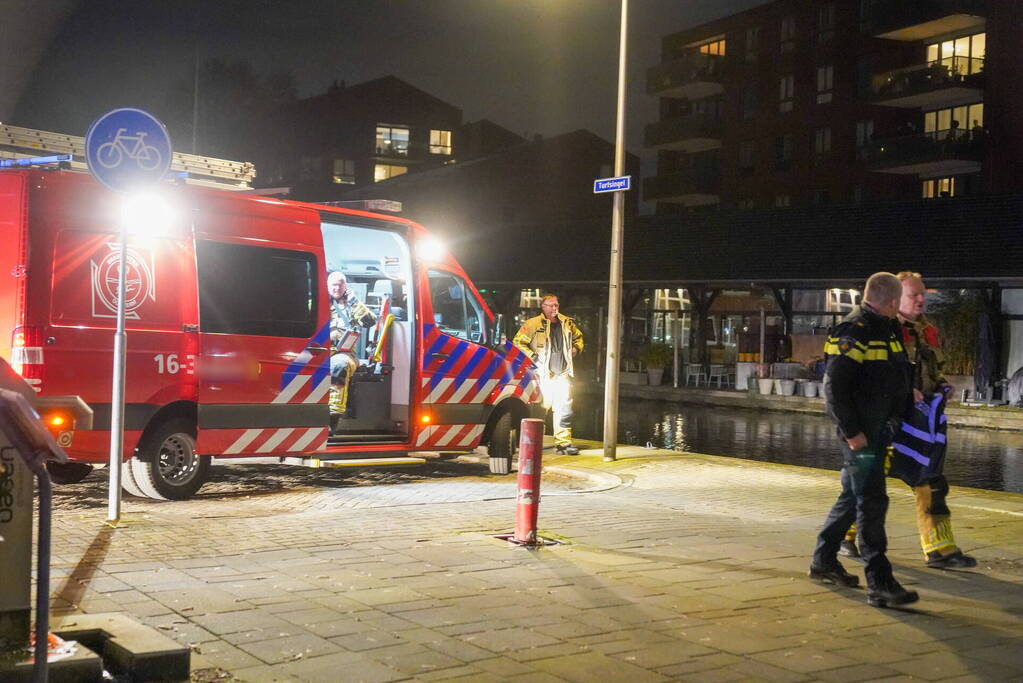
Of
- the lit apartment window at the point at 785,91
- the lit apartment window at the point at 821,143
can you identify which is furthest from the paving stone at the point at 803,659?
the lit apartment window at the point at 785,91

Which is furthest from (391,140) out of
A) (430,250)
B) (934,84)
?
(430,250)

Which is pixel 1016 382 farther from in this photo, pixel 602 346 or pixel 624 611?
pixel 624 611

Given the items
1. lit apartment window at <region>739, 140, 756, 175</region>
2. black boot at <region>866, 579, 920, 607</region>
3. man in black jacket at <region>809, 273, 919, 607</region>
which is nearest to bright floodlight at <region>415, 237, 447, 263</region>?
man in black jacket at <region>809, 273, 919, 607</region>

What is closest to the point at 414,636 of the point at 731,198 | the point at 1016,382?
the point at 1016,382

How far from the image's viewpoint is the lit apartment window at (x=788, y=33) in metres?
51.8

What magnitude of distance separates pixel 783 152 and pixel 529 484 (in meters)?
46.7

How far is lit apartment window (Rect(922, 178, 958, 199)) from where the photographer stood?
142 ft

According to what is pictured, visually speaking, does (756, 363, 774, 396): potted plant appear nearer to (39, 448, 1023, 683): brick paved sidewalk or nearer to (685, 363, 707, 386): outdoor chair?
(685, 363, 707, 386): outdoor chair

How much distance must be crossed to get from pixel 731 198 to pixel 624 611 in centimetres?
4988

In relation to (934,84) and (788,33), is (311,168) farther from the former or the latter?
(934,84)

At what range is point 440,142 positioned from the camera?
73.1 m

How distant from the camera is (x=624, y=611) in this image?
6.42 metres

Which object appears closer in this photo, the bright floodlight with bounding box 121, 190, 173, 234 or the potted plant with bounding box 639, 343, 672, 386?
the bright floodlight with bounding box 121, 190, 173, 234

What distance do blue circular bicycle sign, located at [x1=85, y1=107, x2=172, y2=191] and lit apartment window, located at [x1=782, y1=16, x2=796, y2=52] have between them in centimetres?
4708
